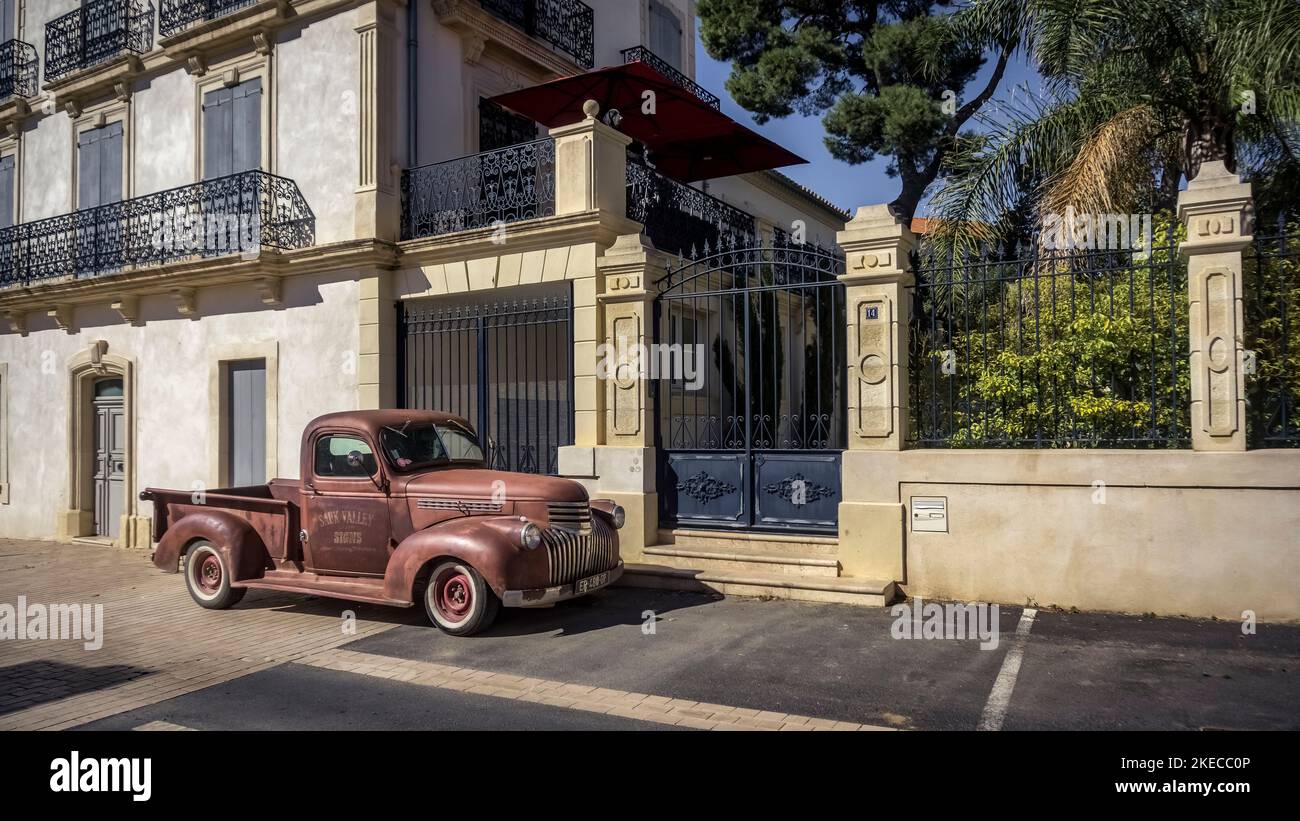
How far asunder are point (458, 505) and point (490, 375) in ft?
14.7

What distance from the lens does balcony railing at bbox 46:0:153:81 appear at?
1470cm

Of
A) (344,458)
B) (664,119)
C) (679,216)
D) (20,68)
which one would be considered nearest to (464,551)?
(344,458)

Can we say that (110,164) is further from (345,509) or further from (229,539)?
(345,509)

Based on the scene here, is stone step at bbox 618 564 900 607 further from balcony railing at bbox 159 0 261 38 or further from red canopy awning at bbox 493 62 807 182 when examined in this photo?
balcony railing at bbox 159 0 261 38

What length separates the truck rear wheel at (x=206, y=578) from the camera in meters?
8.76

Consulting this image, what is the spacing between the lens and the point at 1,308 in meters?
16.1

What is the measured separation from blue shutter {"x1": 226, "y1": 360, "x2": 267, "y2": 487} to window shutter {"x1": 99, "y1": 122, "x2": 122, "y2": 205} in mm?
4688

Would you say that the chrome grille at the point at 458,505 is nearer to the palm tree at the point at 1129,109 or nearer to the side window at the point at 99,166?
the palm tree at the point at 1129,109

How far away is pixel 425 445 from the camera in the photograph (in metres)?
8.45

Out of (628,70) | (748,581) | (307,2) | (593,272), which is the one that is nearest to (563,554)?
(748,581)

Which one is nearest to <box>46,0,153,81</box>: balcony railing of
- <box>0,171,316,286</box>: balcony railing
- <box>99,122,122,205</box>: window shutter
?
<box>99,122,122,205</box>: window shutter

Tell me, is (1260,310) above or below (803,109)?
below

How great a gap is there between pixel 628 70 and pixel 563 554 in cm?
746
